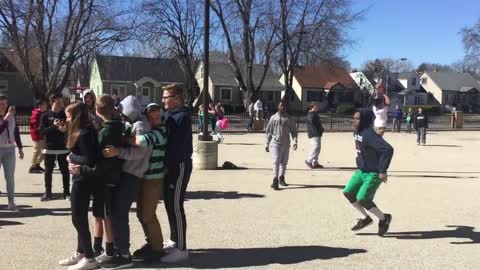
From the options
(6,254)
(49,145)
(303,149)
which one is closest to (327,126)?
(303,149)

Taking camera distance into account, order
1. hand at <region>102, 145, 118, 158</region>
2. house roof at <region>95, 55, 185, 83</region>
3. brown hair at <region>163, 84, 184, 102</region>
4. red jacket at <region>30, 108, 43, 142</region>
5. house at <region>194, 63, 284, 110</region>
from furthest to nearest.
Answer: house at <region>194, 63, 284, 110</region> → house roof at <region>95, 55, 185, 83</region> → red jacket at <region>30, 108, 43, 142</region> → brown hair at <region>163, 84, 184, 102</region> → hand at <region>102, 145, 118, 158</region>

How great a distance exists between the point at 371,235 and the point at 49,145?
485cm

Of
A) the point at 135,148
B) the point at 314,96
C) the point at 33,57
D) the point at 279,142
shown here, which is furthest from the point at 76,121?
the point at 314,96

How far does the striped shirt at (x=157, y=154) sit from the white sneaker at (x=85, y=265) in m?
0.91

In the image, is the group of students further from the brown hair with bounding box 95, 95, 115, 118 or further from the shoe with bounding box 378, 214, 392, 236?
the shoe with bounding box 378, 214, 392, 236

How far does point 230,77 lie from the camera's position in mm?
62094

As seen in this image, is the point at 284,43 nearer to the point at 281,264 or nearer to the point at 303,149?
the point at 303,149

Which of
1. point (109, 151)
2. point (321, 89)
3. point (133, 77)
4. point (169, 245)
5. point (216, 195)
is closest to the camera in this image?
point (109, 151)

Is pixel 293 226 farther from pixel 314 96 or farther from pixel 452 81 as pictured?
pixel 452 81

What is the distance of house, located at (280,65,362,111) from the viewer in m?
66.1

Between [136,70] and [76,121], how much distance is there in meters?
55.0

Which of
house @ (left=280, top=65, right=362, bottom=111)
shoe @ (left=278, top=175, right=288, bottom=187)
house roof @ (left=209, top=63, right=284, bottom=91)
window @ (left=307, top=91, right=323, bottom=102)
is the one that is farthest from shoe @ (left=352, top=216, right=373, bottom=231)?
window @ (left=307, top=91, right=323, bottom=102)

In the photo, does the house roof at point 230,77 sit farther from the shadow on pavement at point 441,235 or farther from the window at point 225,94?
the shadow on pavement at point 441,235

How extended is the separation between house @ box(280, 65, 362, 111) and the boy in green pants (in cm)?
5807
